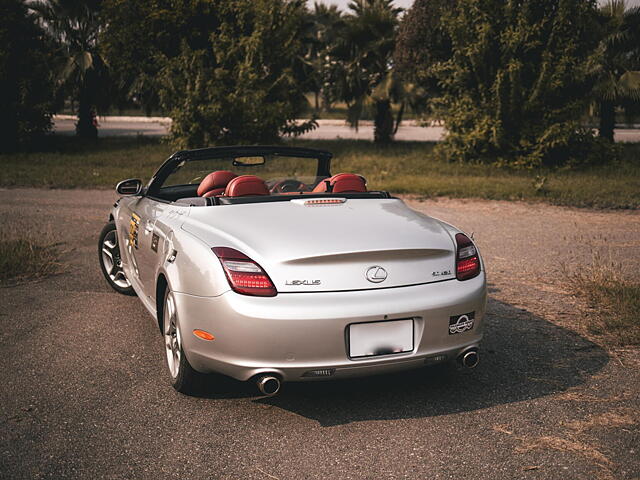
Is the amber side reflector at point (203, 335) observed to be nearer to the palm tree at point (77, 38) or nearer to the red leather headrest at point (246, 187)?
the red leather headrest at point (246, 187)

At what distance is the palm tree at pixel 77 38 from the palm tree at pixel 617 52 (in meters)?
15.8

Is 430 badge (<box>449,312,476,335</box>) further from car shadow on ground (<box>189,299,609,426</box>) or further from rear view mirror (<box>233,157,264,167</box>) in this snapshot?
rear view mirror (<box>233,157,264,167</box>)

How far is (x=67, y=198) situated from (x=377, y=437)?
10.7m

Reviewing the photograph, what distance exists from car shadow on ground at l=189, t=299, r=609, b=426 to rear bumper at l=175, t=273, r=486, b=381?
1.26 ft

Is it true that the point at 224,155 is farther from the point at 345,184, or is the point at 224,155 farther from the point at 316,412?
the point at 316,412

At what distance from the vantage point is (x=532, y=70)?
17.2 metres

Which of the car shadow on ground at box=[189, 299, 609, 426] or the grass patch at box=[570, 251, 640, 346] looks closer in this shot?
the car shadow on ground at box=[189, 299, 609, 426]

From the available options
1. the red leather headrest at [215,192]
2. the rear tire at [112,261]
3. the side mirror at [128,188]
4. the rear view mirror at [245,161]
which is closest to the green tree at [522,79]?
the rear tire at [112,261]

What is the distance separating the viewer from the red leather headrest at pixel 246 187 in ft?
14.3

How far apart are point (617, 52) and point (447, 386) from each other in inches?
732

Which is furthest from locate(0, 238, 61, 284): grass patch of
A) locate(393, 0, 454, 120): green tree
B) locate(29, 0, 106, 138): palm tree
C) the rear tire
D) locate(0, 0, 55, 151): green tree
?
locate(29, 0, 106, 138): palm tree

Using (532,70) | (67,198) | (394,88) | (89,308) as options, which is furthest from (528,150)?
(89,308)

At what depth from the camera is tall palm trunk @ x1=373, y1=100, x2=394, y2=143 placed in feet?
82.9

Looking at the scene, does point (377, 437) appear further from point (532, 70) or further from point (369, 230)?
point (532, 70)
